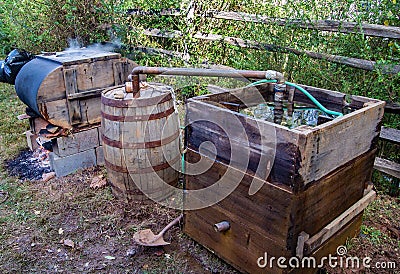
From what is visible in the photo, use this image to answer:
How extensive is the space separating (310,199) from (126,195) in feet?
5.70

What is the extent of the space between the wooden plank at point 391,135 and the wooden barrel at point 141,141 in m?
1.77

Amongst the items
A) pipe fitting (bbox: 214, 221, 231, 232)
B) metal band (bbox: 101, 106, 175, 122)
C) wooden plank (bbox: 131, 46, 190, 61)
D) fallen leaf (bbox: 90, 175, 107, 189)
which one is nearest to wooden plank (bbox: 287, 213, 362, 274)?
pipe fitting (bbox: 214, 221, 231, 232)

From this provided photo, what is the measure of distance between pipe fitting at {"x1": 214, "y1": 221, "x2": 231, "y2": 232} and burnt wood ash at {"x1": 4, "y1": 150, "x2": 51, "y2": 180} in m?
2.30

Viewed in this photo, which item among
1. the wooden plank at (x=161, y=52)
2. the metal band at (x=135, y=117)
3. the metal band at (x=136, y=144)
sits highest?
the wooden plank at (x=161, y=52)

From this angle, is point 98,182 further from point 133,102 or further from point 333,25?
point 333,25

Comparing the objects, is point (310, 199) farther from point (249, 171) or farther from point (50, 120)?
point (50, 120)

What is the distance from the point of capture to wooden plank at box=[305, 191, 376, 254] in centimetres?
191

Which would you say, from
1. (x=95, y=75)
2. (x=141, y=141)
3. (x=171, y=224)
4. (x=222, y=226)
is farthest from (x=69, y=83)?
(x=222, y=226)

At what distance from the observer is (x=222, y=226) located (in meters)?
2.13

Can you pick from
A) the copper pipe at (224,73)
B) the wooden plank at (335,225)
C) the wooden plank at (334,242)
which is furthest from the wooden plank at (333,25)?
the wooden plank at (334,242)

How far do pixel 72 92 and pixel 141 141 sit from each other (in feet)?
3.58

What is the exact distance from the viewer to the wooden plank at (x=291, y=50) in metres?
2.85

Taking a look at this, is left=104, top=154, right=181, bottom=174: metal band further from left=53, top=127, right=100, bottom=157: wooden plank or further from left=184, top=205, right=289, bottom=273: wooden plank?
left=53, top=127, right=100, bottom=157: wooden plank

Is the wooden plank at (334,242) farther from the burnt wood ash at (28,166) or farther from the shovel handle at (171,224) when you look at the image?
the burnt wood ash at (28,166)
